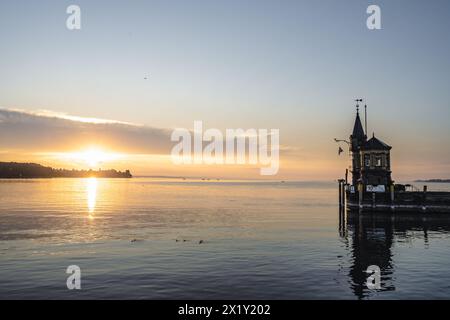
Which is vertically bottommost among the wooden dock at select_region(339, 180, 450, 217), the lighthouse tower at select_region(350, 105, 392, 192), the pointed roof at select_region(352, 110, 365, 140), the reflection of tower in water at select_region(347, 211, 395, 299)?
the reflection of tower in water at select_region(347, 211, 395, 299)

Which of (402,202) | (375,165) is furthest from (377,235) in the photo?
(375,165)

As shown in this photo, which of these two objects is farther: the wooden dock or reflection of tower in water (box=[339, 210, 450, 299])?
the wooden dock

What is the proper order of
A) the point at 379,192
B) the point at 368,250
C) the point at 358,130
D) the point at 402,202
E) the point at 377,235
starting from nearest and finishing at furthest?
1. the point at 368,250
2. the point at 377,235
3. the point at 402,202
4. the point at 379,192
5. the point at 358,130

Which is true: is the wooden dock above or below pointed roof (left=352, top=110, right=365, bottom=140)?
below

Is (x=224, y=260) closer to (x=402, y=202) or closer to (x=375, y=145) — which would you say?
(x=402, y=202)

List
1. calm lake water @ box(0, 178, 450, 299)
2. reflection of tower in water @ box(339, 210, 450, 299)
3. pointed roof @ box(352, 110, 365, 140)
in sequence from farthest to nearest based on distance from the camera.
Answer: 1. pointed roof @ box(352, 110, 365, 140)
2. reflection of tower in water @ box(339, 210, 450, 299)
3. calm lake water @ box(0, 178, 450, 299)

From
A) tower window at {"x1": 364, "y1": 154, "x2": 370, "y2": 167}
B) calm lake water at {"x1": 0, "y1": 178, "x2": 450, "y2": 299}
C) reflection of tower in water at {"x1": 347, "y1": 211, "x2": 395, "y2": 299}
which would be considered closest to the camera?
calm lake water at {"x1": 0, "y1": 178, "x2": 450, "y2": 299}

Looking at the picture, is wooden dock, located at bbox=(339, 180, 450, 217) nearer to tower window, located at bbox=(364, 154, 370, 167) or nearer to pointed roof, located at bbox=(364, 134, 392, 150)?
tower window, located at bbox=(364, 154, 370, 167)

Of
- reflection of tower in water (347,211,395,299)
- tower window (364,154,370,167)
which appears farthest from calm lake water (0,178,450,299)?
tower window (364,154,370,167)

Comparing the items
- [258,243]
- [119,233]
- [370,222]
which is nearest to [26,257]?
[119,233]

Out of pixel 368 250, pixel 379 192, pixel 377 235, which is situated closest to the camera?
pixel 368 250

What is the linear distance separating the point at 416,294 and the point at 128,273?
661 inches

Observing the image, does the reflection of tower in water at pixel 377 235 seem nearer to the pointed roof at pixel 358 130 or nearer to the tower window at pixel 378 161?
the tower window at pixel 378 161
